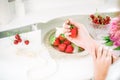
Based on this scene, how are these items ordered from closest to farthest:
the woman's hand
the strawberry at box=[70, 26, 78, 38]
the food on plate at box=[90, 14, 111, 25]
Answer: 1. the woman's hand
2. the strawberry at box=[70, 26, 78, 38]
3. the food on plate at box=[90, 14, 111, 25]

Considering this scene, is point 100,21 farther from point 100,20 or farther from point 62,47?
point 62,47

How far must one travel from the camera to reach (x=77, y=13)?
125 centimetres

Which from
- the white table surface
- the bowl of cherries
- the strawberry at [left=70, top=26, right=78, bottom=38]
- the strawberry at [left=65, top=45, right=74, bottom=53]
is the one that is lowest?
the white table surface

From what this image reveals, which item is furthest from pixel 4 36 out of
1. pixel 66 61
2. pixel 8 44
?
pixel 66 61

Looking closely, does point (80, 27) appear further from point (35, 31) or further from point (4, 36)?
point (4, 36)

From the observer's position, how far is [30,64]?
971mm

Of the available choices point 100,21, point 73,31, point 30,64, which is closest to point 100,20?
point 100,21

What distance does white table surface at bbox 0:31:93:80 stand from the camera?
0.93 metres

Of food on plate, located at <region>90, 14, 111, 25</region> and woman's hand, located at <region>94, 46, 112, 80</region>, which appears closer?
woman's hand, located at <region>94, 46, 112, 80</region>

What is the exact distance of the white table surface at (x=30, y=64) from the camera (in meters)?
0.93

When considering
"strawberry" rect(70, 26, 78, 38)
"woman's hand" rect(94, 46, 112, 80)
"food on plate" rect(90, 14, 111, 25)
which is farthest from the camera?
"food on plate" rect(90, 14, 111, 25)

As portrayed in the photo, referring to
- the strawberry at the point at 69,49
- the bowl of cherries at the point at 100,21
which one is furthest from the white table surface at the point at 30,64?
the bowl of cherries at the point at 100,21

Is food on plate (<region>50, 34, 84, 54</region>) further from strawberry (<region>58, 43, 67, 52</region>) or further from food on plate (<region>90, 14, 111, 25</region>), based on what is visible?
food on plate (<region>90, 14, 111, 25</region>)

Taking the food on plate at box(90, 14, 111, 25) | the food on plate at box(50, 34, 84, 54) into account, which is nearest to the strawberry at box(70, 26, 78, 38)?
the food on plate at box(50, 34, 84, 54)
